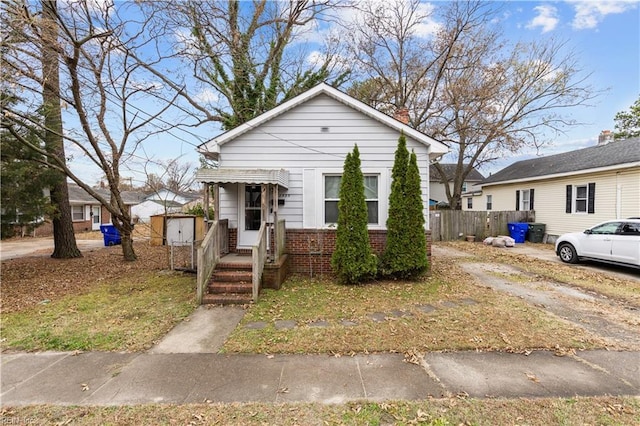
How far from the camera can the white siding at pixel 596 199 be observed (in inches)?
453

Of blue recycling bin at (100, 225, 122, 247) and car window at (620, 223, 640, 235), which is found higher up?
car window at (620, 223, 640, 235)

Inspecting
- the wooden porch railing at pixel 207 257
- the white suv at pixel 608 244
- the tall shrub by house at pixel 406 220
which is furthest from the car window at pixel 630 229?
the wooden porch railing at pixel 207 257

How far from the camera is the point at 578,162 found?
1441 centimetres

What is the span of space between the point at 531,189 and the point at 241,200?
53.5 feet

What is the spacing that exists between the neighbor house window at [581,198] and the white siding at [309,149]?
10094 millimetres

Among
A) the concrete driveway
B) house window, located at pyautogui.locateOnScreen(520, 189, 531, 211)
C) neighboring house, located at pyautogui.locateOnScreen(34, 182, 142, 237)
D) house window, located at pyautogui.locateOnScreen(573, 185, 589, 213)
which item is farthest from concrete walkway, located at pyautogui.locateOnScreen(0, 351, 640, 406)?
neighboring house, located at pyautogui.locateOnScreen(34, 182, 142, 237)

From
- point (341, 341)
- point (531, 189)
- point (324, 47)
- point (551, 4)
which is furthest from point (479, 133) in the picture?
point (341, 341)

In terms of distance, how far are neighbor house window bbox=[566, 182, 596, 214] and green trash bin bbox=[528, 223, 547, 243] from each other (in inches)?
60.6

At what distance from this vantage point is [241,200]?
8.35 metres

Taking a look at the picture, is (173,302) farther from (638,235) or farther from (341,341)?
(638,235)

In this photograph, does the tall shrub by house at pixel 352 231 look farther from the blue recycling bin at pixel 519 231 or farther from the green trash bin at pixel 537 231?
the green trash bin at pixel 537 231

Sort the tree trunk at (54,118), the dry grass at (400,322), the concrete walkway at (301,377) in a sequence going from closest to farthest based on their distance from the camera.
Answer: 1. the concrete walkway at (301,377)
2. the dry grass at (400,322)
3. the tree trunk at (54,118)

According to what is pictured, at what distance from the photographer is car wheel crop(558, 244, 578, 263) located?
10.00m

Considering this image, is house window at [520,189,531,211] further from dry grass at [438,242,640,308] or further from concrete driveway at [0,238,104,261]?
concrete driveway at [0,238,104,261]
